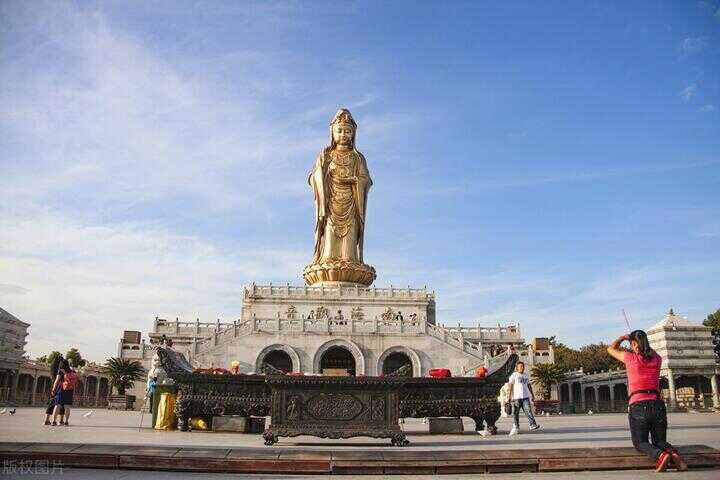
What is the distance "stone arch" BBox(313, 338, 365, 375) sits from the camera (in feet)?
106

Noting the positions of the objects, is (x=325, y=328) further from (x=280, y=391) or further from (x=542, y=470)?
(x=542, y=470)

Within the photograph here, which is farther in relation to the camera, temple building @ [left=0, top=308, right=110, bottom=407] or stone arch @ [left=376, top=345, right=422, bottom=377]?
temple building @ [left=0, top=308, right=110, bottom=407]

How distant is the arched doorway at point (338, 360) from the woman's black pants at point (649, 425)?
27336mm

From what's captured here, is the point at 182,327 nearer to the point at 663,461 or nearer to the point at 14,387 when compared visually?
the point at 14,387

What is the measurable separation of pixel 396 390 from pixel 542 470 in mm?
3556

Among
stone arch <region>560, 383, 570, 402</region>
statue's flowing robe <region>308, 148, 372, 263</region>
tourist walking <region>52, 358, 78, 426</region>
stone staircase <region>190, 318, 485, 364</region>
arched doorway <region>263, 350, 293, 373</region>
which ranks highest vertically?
statue's flowing robe <region>308, 148, 372, 263</region>

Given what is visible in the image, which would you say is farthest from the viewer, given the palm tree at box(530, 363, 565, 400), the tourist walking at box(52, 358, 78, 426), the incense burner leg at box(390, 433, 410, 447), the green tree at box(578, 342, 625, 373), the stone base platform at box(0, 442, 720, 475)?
the green tree at box(578, 342, 625, 373)

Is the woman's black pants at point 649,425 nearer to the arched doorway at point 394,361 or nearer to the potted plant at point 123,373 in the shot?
the arched doorway at point 394,361

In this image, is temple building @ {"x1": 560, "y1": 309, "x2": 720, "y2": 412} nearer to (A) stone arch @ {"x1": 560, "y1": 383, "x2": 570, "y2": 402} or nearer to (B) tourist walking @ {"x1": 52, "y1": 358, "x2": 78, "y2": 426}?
(A) stone arch @ {"x1": 560, "y1": 383, "x2": 570, "y2": 402}

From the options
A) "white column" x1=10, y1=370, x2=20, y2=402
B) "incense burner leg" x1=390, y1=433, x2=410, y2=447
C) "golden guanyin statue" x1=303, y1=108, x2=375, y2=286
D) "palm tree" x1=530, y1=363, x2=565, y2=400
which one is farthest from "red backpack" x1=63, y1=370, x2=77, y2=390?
"golden guanyin statue" x1=303, y1=108, x2=375, y2=286

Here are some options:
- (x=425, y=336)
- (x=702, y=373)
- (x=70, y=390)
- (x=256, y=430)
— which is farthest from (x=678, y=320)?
(x=70, y=390)

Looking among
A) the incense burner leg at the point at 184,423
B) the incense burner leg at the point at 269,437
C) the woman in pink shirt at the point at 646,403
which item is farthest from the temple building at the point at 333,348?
the woman in pink shirt at the point at 646,403

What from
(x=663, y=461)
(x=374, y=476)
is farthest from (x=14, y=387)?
(x=663, y=461)

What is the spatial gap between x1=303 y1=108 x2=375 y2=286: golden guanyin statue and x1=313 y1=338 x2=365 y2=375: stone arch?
11.5 meters
